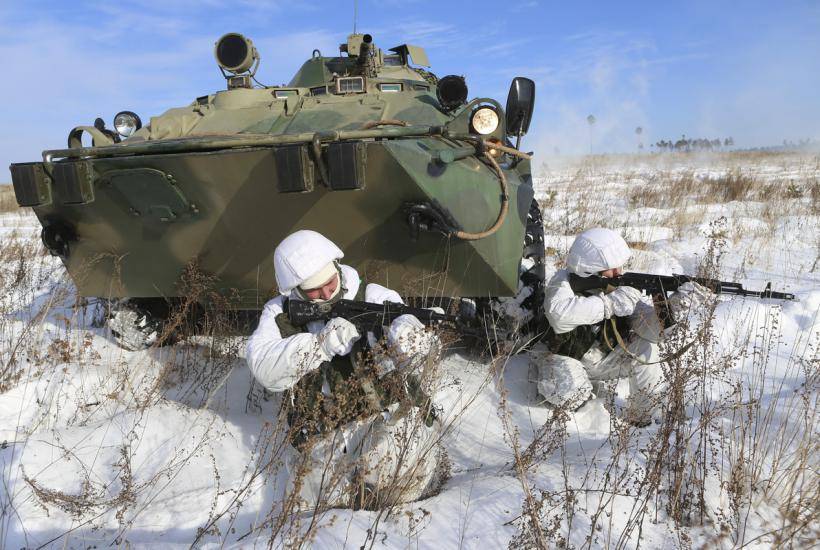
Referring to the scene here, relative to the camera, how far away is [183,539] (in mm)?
2352

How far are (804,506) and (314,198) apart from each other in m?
2.54

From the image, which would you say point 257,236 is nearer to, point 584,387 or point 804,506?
point 584,387

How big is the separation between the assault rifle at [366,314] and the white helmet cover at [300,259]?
0.41ft

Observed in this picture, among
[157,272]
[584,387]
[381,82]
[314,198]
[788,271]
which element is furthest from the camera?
[788,271]

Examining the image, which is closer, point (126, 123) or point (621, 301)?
point (621, 301)

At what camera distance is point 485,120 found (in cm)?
365

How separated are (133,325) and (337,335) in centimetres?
279

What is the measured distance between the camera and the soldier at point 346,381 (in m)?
2.31

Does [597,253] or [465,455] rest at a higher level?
[597,253]

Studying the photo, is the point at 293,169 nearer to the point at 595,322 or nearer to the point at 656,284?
the point at 595,322

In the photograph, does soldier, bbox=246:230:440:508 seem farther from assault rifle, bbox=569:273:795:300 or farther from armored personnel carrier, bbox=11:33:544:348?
assault rifle, bbox=569:273:795:300

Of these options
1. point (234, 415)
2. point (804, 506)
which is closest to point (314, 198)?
point (234, 415)

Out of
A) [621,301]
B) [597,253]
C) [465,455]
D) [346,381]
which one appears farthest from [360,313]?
[621,301]

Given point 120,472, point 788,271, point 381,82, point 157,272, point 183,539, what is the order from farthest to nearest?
point 788,271, point 381,82, point 157,272, point 120,472, point 183,539
